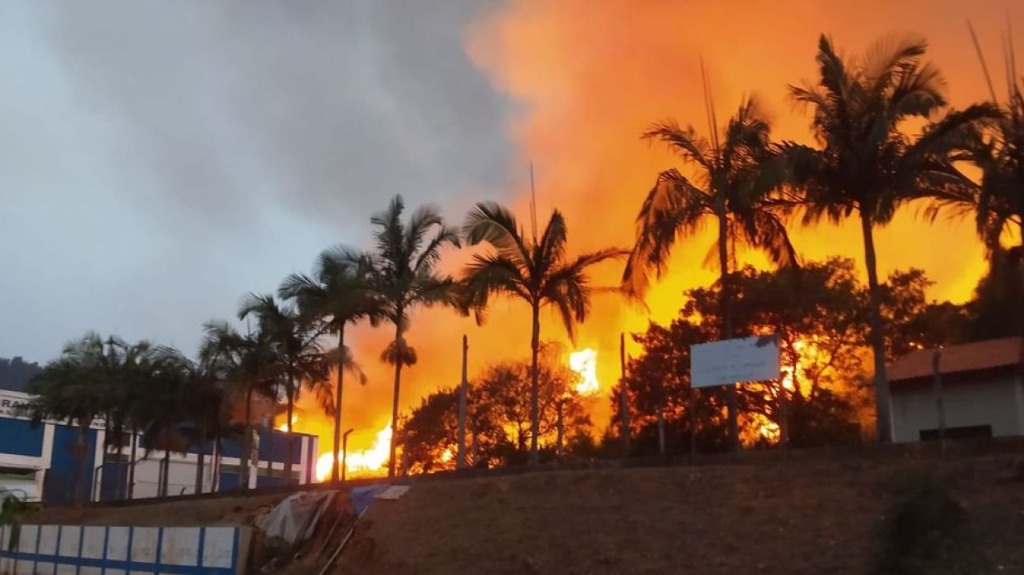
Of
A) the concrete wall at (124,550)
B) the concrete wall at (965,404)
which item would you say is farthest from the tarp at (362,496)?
the concrete wall at (965,404)

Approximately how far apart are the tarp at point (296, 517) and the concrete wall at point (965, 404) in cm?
1790

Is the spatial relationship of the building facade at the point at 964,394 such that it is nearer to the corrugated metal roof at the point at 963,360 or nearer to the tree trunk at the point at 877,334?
the corrugated metal roof at the point at 963,360

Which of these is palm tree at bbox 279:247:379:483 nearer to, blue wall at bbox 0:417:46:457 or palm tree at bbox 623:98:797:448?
palm tree at bbox 623:98:797:448

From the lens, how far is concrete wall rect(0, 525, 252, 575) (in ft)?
77.2

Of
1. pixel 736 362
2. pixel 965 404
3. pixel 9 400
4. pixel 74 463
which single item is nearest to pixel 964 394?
pixel 965 404

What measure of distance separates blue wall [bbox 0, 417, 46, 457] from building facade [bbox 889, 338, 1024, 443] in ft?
174

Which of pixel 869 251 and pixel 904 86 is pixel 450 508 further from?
pixel 904 86

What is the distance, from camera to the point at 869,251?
2141 cm

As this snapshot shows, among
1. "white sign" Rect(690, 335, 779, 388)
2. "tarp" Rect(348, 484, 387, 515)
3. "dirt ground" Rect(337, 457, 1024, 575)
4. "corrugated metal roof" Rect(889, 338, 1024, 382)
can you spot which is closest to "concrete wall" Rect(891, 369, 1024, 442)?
"corrugated metal roof" Rect(889, 338, 1024, 382)

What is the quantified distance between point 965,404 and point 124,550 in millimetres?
25064

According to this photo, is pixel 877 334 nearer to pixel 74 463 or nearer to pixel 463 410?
pixel 463 410

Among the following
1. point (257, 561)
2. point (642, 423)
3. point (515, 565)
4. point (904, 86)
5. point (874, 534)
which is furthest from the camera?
point (642, 423)

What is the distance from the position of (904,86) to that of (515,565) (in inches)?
521

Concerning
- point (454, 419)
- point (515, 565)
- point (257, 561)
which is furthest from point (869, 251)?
point (454, 419)
